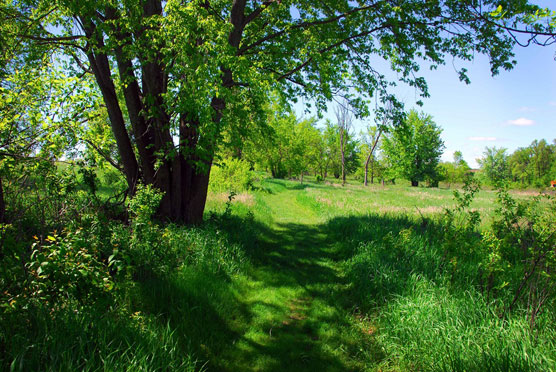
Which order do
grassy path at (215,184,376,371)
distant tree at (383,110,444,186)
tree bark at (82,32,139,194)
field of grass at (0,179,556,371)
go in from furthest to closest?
distant tree at (383,110,444,186) → tree bark at (82,32,139,194) → grassy path at (215,184,376,371) → field of grass at (0,179,556,371)

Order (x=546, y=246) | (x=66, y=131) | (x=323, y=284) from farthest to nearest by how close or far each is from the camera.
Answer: (x=323, y=284)
(x=66, y=131)
(x=546, y=246)

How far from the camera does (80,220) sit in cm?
481

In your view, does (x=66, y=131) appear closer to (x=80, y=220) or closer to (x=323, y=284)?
(x=80, y=220)

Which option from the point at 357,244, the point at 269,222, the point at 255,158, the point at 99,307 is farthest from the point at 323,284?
the point at 255,158

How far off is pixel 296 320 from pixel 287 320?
5.7 inches

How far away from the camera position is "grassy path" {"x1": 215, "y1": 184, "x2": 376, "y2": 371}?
355 cm

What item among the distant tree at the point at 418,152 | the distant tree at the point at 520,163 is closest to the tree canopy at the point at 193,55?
the distant tree at the point at 418,152

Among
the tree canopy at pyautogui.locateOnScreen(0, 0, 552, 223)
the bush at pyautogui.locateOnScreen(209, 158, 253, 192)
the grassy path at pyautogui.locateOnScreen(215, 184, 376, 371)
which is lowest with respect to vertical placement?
the grassy path at pyautogui.locateOnScreen(215, 184, 376, 371)

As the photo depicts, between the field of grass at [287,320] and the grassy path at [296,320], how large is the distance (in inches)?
0.8

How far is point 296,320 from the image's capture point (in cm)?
454

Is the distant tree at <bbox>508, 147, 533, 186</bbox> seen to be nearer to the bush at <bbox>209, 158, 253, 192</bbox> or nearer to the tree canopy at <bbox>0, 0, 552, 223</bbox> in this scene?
the bush at <bbox>209, 158, 253, 192</bbox>

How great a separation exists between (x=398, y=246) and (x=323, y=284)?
182cm

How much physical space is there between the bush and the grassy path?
33.7ft

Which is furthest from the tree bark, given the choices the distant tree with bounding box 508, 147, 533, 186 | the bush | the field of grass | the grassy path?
the distant tree with bounding box 508, 147, 533, 186
